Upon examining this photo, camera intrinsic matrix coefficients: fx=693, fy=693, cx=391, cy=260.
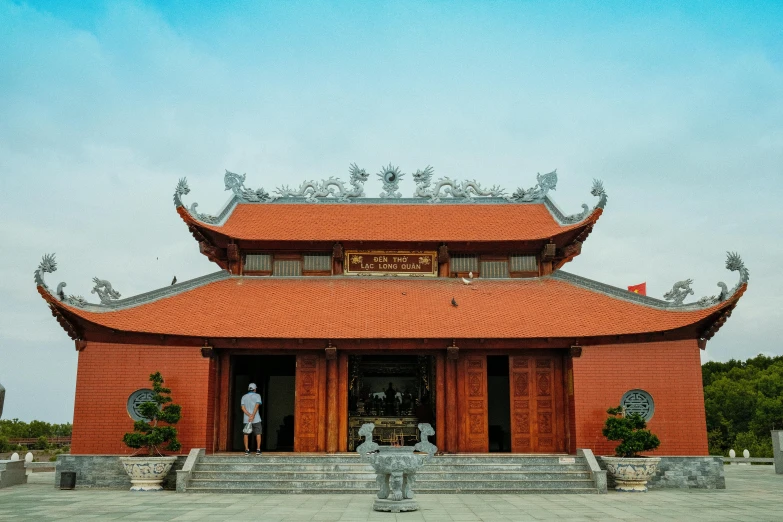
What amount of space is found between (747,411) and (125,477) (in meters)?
30.1

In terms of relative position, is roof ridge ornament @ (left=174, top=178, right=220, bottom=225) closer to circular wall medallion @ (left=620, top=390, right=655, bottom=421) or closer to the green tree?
circular wall medallion @ (left=620, top=390, right=655, bottom=421)

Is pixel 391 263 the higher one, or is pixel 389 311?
pixel 391 263

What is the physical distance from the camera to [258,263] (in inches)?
681

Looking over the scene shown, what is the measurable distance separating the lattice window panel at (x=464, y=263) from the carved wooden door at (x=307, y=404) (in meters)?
4.37

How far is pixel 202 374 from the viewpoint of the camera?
1452 cm

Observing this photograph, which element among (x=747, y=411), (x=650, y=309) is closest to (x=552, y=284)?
(x=650, y=309)

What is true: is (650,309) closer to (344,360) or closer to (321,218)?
(344,360)

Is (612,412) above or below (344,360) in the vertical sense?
below

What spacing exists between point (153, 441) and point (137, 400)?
156 centimetres

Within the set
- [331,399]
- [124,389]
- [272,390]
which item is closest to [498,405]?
[272,390]

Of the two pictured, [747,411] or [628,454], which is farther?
[747,411]

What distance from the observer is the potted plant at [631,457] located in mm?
12945

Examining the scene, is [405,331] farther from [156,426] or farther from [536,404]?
[156,426]

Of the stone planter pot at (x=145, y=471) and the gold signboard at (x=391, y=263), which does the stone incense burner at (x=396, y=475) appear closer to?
the stone planter pot at (x=145, y=471)
